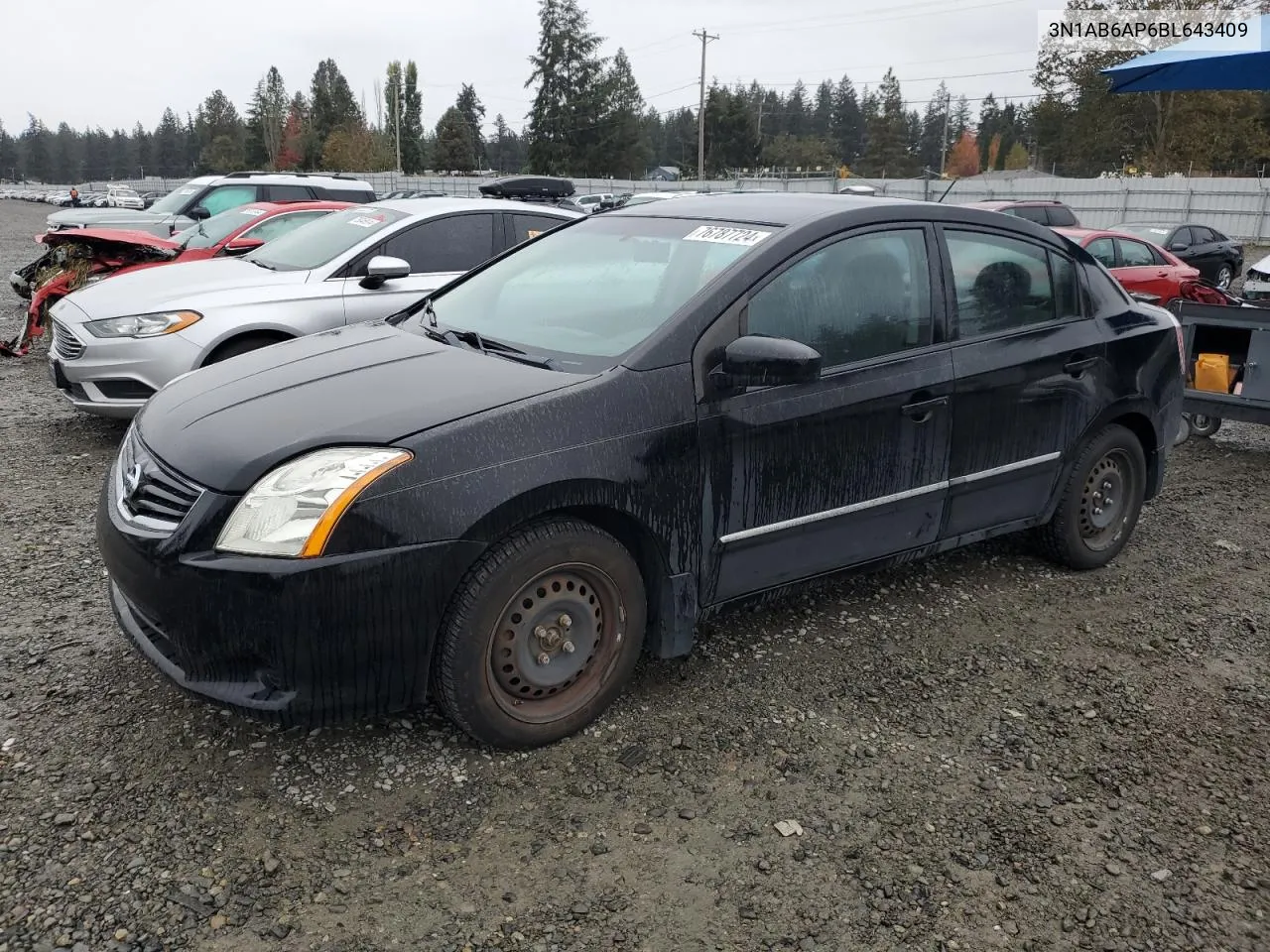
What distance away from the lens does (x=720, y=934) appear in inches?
93.5

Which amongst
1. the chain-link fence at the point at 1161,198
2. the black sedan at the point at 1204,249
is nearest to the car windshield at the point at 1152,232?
the black sedan at the point at 1204,249

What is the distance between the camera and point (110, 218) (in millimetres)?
16094

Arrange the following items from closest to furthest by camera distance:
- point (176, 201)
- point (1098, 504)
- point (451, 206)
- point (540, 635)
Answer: point (540, 635) → point (1098, 504) → point (451, 206) → point (176, 201)

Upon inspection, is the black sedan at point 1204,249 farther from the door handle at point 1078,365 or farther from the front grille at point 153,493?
the front grille at point 153,493

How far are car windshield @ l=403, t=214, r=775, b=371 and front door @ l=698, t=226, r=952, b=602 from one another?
0.29 meters

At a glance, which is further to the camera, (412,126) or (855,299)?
(412,126)

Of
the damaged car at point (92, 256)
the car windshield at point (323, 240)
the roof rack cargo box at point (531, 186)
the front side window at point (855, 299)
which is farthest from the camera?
the roof rack cargo box at point (531, 186)

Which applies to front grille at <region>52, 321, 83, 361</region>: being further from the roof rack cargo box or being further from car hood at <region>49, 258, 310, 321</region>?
the roof rack cargo box

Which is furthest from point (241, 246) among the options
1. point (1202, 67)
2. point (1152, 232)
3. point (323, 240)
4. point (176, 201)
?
point (1152, 232)

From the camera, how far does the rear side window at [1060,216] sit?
16.5 meters

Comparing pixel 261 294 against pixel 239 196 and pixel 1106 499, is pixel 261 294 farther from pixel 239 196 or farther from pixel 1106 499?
pixel 239 196

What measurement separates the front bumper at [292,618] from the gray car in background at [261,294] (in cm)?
343

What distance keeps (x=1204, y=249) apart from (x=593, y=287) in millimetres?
18951

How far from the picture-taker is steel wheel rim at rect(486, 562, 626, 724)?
2.94 metres
